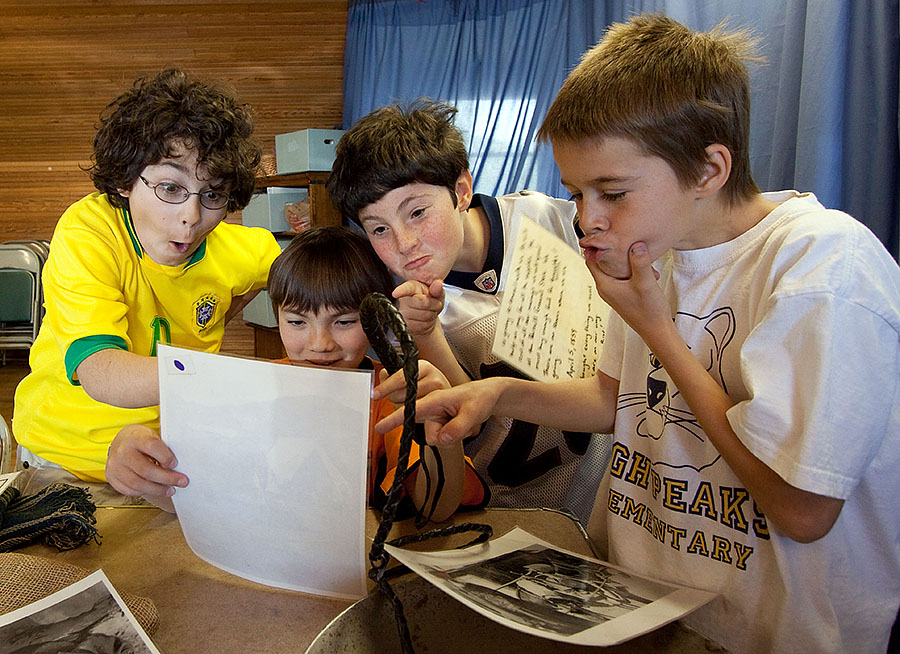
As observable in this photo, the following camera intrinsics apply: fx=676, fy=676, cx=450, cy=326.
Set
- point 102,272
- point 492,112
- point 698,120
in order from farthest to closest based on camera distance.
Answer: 1. point 492,112
2. point 102,272
3. point 698,120

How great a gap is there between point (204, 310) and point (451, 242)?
455 millimetres

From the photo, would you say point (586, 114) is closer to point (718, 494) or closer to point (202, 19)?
point (718, 494)

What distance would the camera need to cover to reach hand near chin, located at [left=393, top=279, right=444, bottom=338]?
3.03 ft

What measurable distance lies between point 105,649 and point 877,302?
2.30 ft

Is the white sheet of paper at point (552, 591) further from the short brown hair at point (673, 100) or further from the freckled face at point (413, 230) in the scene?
the freckled face at point (413, 230)

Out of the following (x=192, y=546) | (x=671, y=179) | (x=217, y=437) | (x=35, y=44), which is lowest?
(x=192, y=546)

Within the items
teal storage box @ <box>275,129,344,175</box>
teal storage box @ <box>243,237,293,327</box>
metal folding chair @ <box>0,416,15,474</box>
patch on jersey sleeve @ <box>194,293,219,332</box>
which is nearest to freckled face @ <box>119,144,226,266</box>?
patch on jersey sleeve @ <box>194,293,219,332</box>

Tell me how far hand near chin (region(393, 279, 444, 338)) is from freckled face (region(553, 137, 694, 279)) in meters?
0.29

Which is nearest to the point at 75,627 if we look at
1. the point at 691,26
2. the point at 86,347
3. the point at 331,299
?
the point at 86,347

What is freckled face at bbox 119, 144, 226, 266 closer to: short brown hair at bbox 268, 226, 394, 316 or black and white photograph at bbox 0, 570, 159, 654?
short brown hair at bbox 268, 226, 394, 316

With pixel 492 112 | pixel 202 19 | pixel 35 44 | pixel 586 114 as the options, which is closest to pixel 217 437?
pixel 586 114

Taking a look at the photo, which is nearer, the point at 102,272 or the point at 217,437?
the point at 217,437

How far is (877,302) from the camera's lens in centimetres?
56

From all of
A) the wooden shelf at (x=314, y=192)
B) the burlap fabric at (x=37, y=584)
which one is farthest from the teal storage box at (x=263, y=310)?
the burlap fabric at (x=37, y=584)
